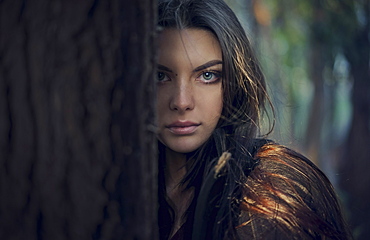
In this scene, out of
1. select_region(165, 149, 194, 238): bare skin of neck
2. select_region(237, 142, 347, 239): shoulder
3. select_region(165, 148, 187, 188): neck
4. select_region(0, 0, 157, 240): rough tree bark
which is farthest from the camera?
select_region(165, 148, 187, 188): neck

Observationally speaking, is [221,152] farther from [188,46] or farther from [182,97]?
[188,46]

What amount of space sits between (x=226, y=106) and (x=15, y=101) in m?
1.22

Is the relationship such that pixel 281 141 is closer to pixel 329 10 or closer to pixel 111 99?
pixel 111 99

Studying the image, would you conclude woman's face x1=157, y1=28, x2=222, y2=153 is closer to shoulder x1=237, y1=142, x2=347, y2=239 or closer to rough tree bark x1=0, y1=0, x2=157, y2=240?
shoulder x1=237, y1=142, x2=347, y2=239

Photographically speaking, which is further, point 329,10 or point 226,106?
point 329,10

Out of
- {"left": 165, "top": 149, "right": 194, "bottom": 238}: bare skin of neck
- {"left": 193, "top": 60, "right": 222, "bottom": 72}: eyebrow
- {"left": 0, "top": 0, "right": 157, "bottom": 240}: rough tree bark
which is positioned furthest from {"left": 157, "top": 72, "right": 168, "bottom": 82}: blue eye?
{"left": 0, "top": 0, "right": 157, "bottom": 240}: rough tree bark

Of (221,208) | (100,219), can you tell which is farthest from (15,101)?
(221,208)

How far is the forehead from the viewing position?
2.07m

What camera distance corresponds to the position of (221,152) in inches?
84.0

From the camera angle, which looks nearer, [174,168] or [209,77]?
[209,77]

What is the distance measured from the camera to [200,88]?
208 cm

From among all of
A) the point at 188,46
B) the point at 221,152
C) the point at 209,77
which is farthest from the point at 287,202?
the point at 188,46

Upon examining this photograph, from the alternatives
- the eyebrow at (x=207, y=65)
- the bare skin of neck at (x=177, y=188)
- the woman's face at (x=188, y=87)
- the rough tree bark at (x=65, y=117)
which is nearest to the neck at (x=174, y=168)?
the bare skin of neck at (x=177, y=188)

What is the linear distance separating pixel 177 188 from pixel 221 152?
0.36m
